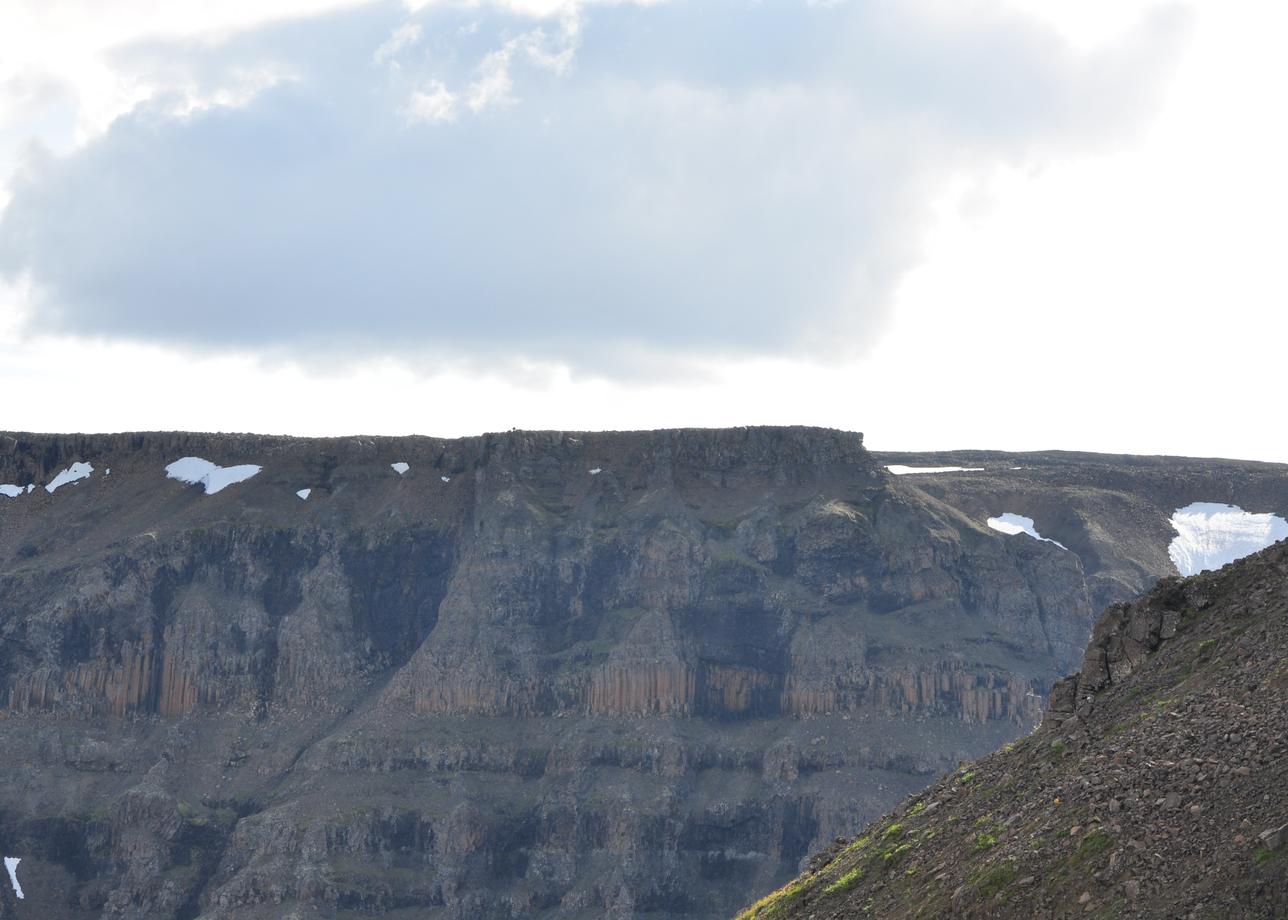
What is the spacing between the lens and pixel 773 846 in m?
175

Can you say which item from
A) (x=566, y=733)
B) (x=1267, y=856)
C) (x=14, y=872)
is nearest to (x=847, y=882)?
(x=1267, y=856)

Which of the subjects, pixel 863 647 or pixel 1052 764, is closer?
pixel 1052 764

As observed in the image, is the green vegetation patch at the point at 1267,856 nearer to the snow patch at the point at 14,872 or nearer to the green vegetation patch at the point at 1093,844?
the green vegetation patch at the point at 1093,844

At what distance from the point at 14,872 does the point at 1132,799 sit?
514 feet

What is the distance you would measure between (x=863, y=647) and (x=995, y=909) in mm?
142982

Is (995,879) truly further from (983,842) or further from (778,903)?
(778,903)

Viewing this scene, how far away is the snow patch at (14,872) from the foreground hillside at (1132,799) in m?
135

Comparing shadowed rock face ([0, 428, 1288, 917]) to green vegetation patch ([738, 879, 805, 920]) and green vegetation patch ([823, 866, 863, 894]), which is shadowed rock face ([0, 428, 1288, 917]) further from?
green vegetation patch ([823, 866, 863, 894])

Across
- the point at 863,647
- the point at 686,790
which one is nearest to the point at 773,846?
the point at 686,790

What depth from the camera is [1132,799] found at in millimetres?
44875

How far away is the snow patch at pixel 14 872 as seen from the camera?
593 ft

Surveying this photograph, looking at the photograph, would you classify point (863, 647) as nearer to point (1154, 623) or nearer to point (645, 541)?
point (645, 541)

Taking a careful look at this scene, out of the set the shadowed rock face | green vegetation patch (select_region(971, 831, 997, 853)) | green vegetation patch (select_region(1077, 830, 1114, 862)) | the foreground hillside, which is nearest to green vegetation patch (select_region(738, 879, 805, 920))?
the foreground hillside

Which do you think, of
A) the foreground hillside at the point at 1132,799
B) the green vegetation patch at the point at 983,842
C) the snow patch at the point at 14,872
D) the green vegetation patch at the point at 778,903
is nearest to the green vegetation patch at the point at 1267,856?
the foreground hillside at the point at 1132,799
